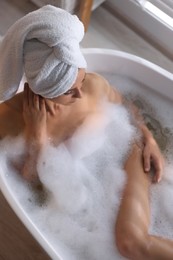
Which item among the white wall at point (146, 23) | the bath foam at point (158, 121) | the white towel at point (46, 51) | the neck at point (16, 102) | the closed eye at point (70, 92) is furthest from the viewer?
the white wall at point (146, 23)

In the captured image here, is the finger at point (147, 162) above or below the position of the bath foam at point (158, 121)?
above

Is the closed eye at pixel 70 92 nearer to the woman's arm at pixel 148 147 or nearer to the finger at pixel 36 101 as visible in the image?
the finger at pixel 36 101

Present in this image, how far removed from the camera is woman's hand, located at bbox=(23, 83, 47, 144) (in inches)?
43.8

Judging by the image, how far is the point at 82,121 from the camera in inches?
49.0

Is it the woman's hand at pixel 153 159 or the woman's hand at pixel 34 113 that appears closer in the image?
the woman's hand at pixel 34 113

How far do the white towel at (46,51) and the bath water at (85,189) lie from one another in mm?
297

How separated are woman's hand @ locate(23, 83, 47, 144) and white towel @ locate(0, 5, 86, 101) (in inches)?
4.5

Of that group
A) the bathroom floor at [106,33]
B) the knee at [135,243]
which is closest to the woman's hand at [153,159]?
the knee at [135,243]

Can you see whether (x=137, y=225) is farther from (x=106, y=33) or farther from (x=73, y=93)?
(x=106, y=33)

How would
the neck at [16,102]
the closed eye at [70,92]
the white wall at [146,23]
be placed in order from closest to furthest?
1. the closed eye at [70,92]
2. the neck at [16,102]
3. the white wall at [146,23]

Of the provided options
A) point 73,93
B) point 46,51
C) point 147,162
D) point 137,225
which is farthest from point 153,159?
point 46,51

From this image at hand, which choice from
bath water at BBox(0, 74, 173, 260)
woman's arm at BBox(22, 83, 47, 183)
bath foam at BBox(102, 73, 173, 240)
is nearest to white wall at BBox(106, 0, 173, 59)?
bath foam at BBox(102, 73, 173, 240)

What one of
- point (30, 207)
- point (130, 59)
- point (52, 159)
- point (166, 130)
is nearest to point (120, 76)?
point (130, 59)

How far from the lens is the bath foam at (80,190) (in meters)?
1.22
